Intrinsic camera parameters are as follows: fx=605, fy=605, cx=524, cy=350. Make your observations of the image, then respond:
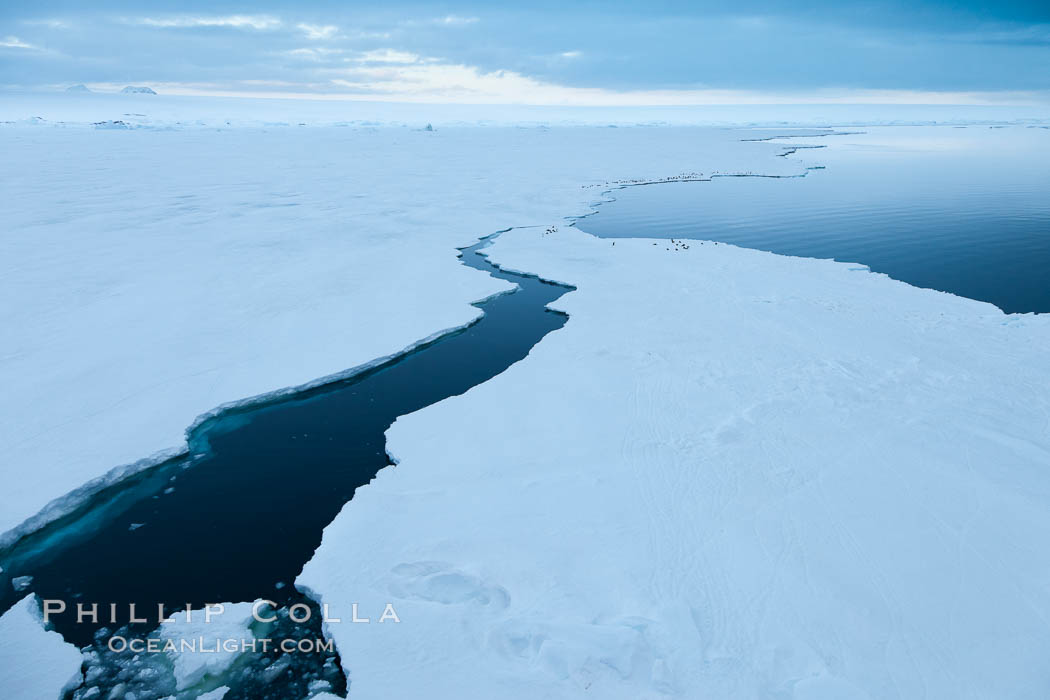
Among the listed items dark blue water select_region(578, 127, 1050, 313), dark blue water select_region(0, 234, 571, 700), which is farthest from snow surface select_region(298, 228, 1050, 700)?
dark blue water select_region(578, 127, 1050, 313)

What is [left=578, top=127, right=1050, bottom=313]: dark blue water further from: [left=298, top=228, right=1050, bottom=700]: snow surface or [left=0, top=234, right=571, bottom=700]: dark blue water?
[left=0, top=234, right=571, bottom=700]: dark blue water

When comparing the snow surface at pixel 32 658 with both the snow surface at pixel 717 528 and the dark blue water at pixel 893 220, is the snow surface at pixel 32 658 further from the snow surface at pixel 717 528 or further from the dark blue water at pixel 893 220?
the dark blue water at pixel 893 220

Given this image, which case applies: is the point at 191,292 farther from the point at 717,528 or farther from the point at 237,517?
the point at 717,528

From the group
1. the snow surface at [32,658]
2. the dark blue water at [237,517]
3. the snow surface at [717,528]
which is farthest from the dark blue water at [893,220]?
the snow surface at [32,658]

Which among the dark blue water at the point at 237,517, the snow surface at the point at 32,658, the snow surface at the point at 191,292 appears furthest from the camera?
the snow surface at the point at 191,292

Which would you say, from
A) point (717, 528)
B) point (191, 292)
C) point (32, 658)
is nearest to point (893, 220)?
point (717, 528)

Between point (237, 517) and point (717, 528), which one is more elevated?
point (717, 528)
